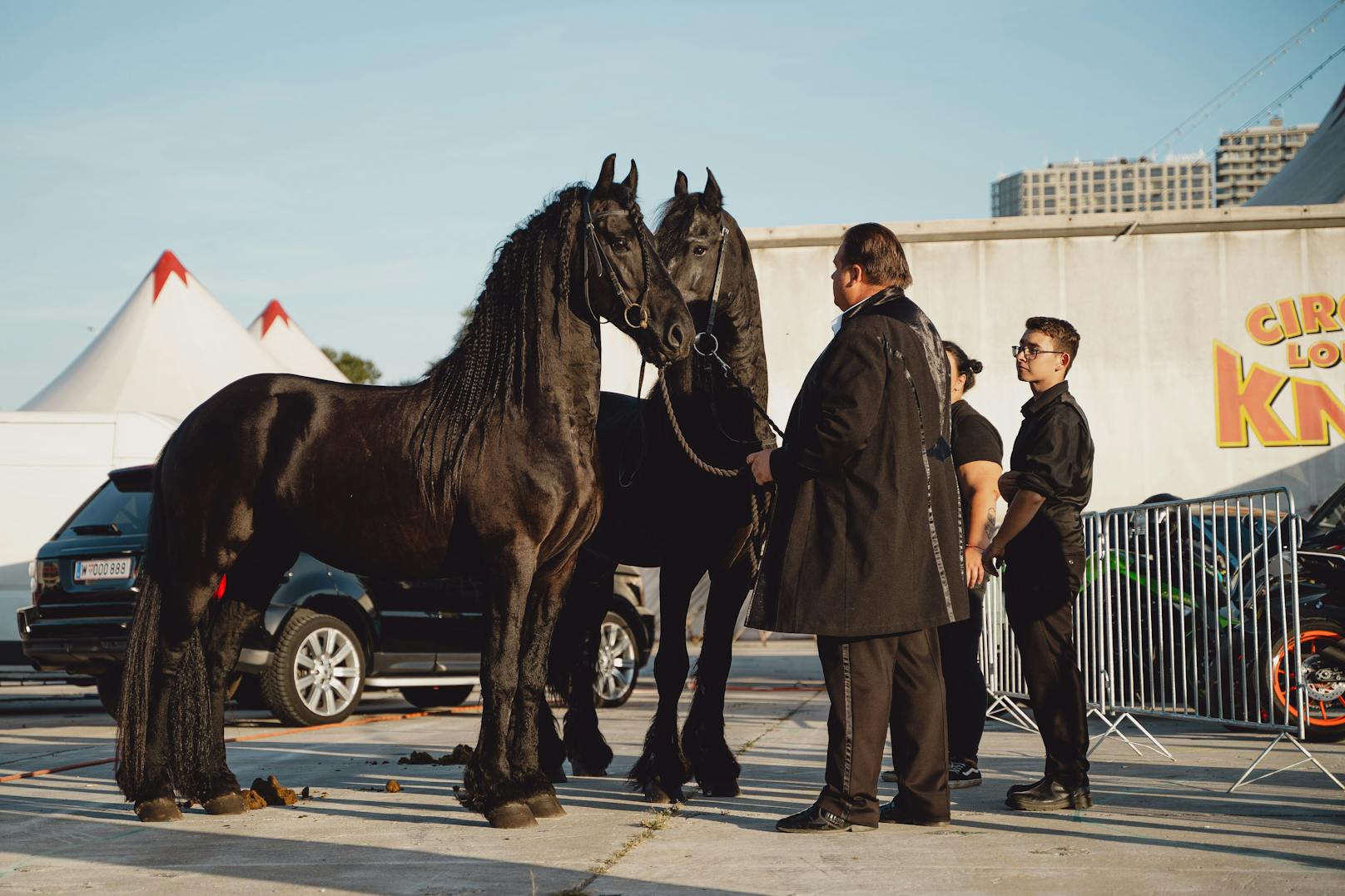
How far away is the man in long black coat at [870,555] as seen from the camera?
4.71 metres

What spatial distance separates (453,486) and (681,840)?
1.59 m

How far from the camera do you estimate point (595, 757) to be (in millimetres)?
6570

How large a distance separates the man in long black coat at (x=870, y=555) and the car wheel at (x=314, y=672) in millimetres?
5487

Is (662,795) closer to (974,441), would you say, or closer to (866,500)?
(866,500)

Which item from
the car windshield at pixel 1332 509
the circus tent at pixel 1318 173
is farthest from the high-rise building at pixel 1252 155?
the car windshield at pixel 1332 509

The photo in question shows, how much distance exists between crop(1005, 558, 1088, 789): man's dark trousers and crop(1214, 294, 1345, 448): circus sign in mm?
11365

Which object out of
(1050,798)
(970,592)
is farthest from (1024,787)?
(970,592)

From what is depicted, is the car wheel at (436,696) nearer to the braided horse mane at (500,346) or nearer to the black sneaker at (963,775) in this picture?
the black sneaker at (963,775)

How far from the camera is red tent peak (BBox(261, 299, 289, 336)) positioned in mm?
28094

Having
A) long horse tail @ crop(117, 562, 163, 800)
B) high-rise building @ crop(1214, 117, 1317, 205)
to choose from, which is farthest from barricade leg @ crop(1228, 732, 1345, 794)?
high-rise building @ crop(1214, 117, 1317, 205)

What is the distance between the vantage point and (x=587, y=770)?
6543 millimetres

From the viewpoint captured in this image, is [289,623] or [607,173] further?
[289,623]

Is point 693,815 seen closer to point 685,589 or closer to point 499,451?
point 685,589

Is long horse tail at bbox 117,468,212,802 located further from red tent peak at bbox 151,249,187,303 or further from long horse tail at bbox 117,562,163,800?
red tent peak at bbox 151,249,187,303
